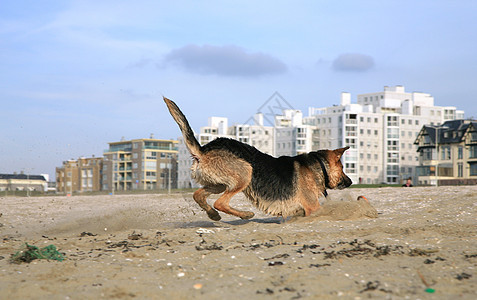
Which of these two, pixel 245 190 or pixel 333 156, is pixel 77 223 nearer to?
pixel 245 190

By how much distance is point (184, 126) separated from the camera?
1080cm

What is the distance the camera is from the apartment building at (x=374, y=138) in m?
138

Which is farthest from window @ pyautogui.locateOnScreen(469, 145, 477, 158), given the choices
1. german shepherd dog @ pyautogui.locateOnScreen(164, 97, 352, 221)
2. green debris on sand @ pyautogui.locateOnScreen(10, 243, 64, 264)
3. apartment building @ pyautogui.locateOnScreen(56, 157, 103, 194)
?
apartment building @ pyautogui.locateOnScreen(56, 157, 103, 194)

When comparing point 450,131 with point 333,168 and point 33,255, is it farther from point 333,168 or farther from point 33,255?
point 33,255

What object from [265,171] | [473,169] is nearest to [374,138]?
[473,169]

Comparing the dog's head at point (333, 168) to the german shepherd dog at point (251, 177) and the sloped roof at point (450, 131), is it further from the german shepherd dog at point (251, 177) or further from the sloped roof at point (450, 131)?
the sloped roof at point (450, 131)

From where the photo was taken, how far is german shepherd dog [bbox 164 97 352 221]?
35.8 feet

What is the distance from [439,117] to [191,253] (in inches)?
6048

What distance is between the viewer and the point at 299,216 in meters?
11.7

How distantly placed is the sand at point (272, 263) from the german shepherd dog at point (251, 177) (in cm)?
54

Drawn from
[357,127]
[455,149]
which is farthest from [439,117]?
[455,149]

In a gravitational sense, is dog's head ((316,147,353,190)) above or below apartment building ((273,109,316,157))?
below

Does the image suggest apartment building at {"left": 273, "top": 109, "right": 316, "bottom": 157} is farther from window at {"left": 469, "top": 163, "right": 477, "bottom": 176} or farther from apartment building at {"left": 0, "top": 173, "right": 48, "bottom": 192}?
apartment building at {"left": 0, "top": 173, "right": 48, "bottom": 192}

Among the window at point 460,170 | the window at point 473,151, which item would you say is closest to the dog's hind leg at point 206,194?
the window at point 460,170
